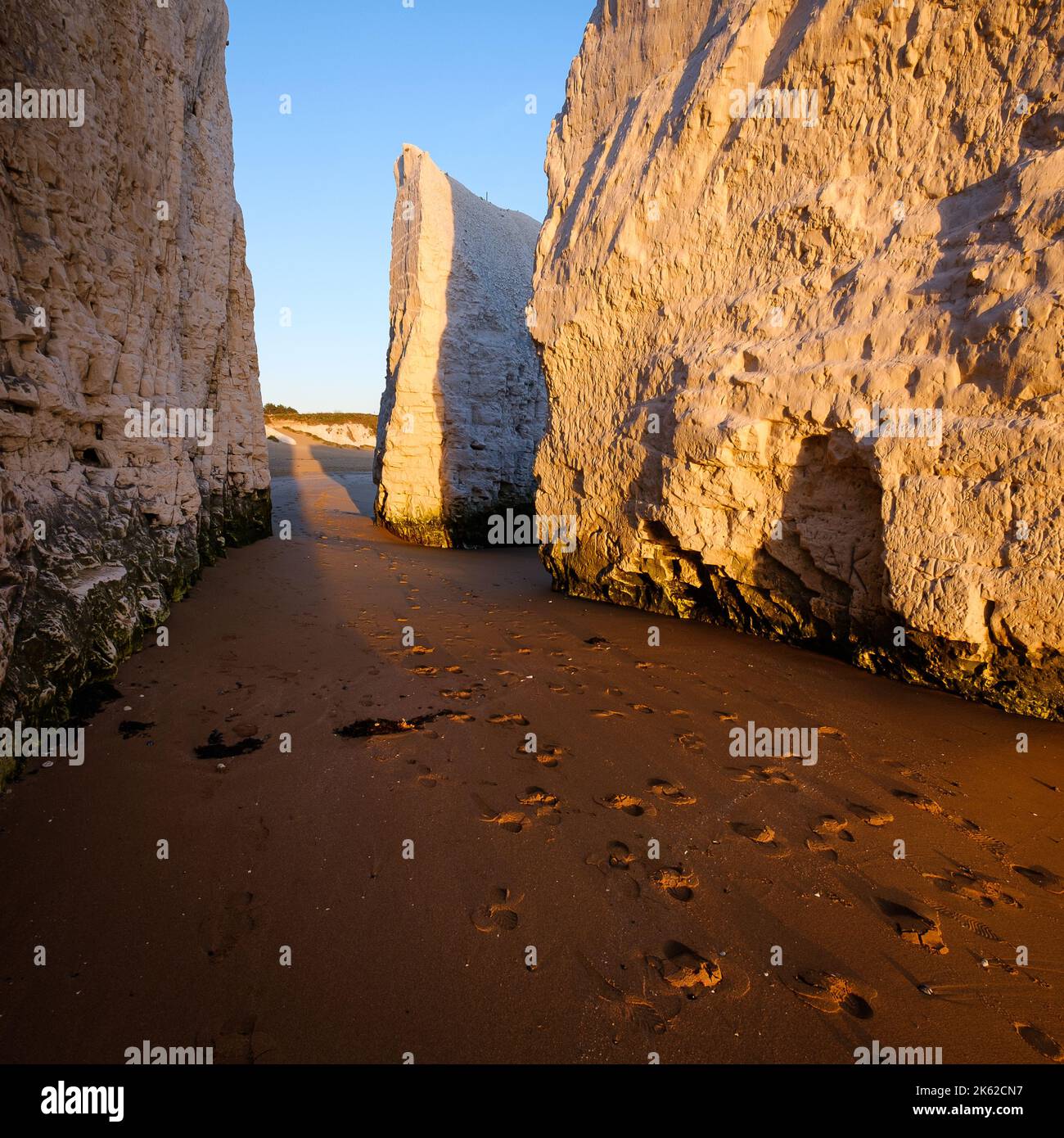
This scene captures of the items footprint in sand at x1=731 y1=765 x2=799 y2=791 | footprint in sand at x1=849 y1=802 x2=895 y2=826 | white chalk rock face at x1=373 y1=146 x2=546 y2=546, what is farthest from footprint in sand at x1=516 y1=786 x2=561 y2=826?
white chalk rock face at x1=373 y1=146 x2=546 y2=546

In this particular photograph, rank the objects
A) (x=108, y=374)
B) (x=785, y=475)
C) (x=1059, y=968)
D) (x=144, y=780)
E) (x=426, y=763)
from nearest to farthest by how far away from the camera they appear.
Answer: (x=1059, y=968) → (x=144, y=780) → (x=426, y=763) → (x=108, y=374) → (x=785, y=475)

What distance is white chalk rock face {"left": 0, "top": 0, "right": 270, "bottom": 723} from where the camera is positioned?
130 inches

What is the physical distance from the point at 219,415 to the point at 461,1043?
8.60 metres

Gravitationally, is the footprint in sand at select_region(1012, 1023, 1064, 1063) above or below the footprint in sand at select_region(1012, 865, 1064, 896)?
below

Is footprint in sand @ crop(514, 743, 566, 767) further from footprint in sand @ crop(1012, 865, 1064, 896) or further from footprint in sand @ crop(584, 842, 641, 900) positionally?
footprint in sand @ crop(1012, 865, 1064, 896)

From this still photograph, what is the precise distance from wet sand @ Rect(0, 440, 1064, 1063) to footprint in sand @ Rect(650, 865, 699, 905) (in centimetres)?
2

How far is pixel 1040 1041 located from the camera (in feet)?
5.69

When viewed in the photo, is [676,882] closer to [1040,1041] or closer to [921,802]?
[1040,1041]

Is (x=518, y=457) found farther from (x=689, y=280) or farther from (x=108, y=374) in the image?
(x=108, y=374)

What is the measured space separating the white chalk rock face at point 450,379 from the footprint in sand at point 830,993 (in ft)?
35.7

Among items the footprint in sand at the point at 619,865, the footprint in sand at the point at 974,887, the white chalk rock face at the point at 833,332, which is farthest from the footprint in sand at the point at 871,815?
the white chalk rock face at the point at 833,332

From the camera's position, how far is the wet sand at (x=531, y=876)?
1779mm

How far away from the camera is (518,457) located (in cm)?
1276
